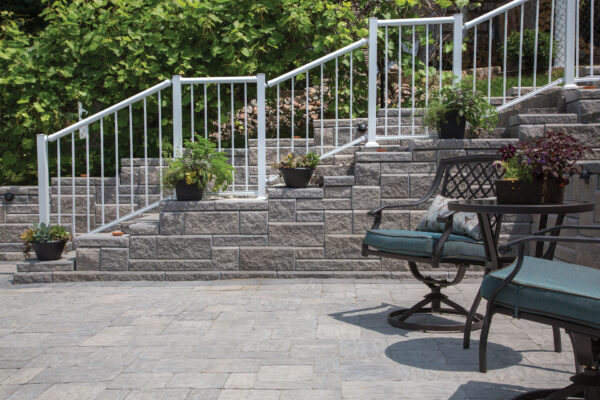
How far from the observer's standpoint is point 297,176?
4.86 m

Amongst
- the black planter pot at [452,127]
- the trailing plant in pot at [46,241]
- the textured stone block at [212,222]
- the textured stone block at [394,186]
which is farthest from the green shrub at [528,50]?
the trailing plant in pot at [46,241]

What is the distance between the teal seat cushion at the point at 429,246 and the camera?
3.21 m

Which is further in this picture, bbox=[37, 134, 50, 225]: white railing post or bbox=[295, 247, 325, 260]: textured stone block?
bbox=[37, 134, 50, 225]: white railing post

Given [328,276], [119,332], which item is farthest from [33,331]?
[328,276]

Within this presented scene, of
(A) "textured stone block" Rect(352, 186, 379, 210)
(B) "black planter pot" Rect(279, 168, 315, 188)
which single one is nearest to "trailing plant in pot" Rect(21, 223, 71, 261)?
(B) "black planter pot" Rect(279, 168, 315, 188)

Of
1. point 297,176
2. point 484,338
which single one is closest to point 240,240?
point 297,176

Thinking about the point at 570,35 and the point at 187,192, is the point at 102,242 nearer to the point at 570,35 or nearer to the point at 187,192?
the point at 187,192

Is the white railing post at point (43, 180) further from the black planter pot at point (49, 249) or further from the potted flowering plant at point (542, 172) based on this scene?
the potted flowering plant at point (542, 172)

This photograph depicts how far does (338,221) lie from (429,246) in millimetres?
1652

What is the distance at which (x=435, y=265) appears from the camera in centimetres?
316

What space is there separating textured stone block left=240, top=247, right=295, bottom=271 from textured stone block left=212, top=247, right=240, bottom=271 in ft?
0.16

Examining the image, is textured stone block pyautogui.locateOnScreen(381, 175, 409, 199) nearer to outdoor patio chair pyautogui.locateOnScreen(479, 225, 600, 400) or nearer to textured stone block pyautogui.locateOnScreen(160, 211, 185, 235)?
textured stone block pyautogui.locateOnScreen(160, 211, 185, 235)

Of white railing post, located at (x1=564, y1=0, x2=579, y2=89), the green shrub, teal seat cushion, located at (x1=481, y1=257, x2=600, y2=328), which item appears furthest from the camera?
the green shrub

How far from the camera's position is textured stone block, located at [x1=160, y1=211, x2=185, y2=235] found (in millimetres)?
4898
